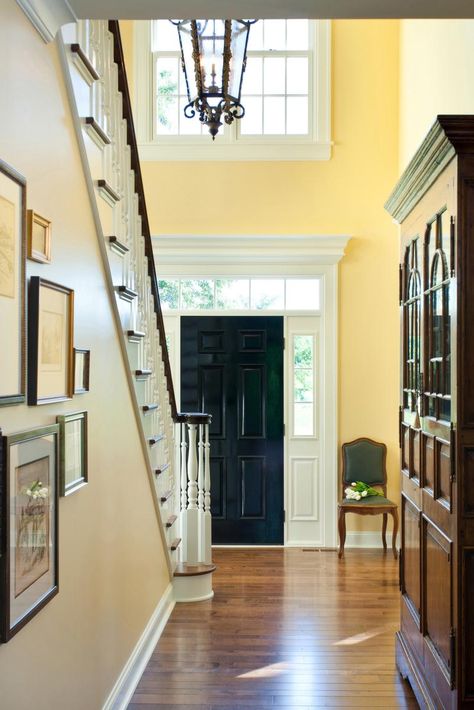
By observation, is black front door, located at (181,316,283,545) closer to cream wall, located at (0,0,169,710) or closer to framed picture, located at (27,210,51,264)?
cream wall, located at (0,0,169,710)

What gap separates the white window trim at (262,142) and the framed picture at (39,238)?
4836 mm

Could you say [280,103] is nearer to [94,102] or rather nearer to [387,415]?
[387,415]

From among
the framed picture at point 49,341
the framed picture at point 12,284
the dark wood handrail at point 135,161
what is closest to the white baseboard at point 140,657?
the dark wood handrail at point 135,161

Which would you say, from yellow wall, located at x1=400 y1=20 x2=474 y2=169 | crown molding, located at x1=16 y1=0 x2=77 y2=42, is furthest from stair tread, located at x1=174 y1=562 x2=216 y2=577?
crown molding, located at x1=16 y1=0 x2=77 y2=42

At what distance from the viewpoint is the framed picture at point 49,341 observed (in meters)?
2.02

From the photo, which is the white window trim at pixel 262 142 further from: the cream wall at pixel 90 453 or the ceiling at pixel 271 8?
the ceiling at pixel 271 8

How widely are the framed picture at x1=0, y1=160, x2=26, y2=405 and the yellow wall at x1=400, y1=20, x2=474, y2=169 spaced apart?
335 centimetres

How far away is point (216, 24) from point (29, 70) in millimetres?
1554

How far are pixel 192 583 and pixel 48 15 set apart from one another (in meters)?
3.77

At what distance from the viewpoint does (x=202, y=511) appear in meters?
4.98

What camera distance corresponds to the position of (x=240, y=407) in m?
6.68

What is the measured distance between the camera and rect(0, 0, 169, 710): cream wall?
1.96 meters

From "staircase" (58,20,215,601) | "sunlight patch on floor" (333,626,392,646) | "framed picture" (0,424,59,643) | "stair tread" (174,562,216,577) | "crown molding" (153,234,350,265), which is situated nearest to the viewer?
"framed picture" (0,424,59,643)

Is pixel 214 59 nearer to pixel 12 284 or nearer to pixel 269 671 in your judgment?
pixel 12 284
